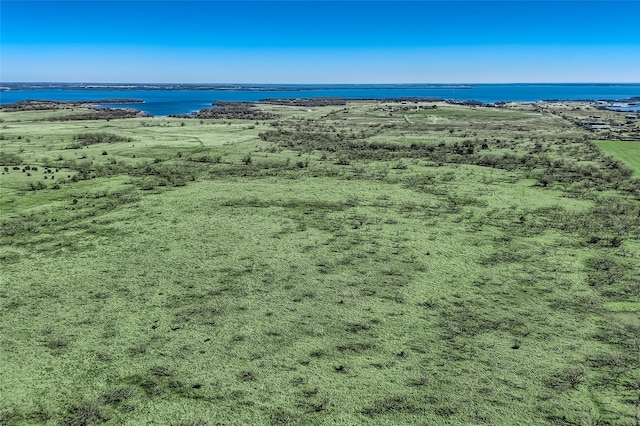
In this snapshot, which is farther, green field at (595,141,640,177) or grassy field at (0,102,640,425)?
green field at (595,141,640,177)

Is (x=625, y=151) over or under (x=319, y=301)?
over

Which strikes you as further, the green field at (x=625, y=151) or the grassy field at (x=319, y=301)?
the green field at (x=625, y=151)

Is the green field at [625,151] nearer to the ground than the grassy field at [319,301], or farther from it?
farther from it

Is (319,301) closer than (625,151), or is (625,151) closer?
(319,301)

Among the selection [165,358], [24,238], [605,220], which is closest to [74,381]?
[165,358]
